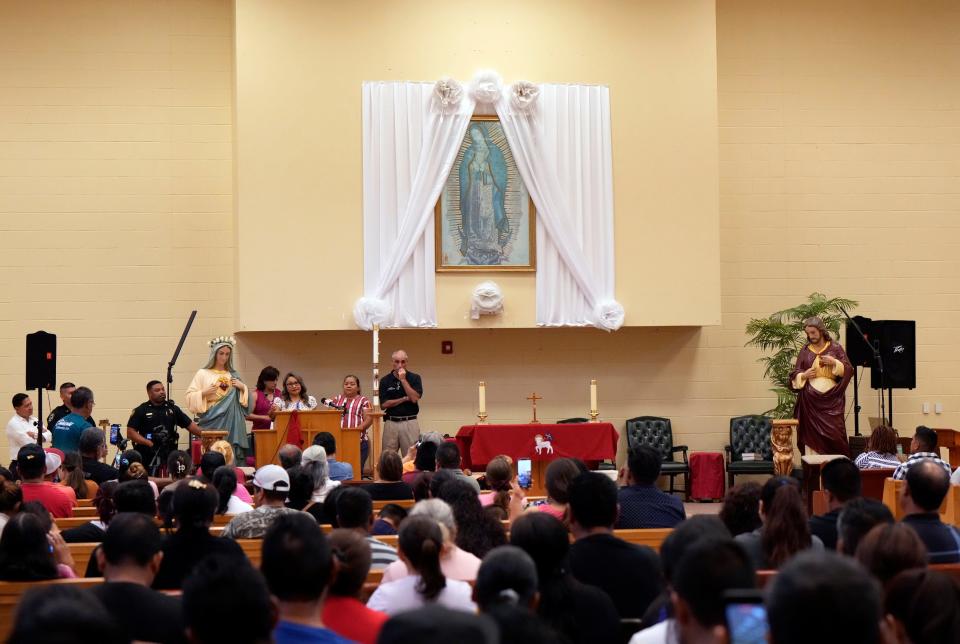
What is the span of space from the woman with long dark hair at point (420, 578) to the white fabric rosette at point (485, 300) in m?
8.81

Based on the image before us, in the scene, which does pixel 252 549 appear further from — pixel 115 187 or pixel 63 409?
pixel 115 187

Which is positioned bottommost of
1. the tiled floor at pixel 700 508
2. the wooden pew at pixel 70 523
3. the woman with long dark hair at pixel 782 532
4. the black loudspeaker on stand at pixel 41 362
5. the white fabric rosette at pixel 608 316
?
the tiled floor at pixel 700 508

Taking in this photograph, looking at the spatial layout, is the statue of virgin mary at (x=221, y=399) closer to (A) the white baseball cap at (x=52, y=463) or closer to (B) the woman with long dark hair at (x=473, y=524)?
(A) the white baseball cap at (x=52, y=463)

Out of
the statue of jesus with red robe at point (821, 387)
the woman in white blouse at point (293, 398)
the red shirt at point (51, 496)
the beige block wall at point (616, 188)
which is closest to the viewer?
the red shirt at point (51, 496)

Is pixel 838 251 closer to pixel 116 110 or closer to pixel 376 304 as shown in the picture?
pixel 376 304

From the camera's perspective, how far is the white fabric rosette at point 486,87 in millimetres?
12727

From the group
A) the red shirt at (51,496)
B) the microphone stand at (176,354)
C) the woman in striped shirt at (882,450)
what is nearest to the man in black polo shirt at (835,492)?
the woman in striped shirt at (882,450)

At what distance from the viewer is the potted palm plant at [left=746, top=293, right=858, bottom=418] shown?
42.5 feet

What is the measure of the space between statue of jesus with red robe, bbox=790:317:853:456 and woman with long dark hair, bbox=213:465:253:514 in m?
6.57

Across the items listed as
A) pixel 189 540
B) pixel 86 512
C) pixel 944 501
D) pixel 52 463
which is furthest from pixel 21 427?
pixel 944 501

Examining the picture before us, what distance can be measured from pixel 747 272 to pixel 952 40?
3.63m

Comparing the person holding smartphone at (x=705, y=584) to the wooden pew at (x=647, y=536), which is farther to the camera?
Result: the wooden pew at (x=647, y=536)

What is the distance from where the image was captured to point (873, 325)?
1255cm

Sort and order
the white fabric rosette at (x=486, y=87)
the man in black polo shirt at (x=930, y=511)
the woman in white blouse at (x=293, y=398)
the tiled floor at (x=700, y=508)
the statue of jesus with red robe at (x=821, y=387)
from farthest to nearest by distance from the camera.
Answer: the white fabric rosette at (x=486, y=87) → the tiled floor at (x=700, y=508) → the statue of jesus with red robe at (x=821, y=387) → the woman in white blouse at (x=293, y=398) → the man in black polo shirt at (x=930, y=511)
